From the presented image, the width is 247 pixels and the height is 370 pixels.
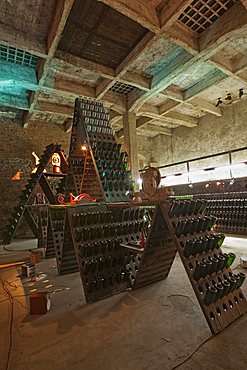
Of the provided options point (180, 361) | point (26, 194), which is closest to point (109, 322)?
point (180, 361)

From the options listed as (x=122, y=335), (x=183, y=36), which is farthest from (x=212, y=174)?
(x=122, y=335)

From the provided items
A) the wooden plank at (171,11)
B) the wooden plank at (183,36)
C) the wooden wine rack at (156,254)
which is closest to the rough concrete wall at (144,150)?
the wooden plank at (183,36)

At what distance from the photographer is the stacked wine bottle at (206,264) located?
6.21 feet

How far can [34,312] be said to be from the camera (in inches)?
90.3

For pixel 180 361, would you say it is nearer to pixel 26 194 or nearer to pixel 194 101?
pixel 26 194

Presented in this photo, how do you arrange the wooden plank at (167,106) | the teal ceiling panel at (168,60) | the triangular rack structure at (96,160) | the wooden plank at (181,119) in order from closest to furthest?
the triangular rack structure at (96,160), the teal ceiling panel at (168,60), the wooden plank at (167,106), the wooden plank at (181,119)

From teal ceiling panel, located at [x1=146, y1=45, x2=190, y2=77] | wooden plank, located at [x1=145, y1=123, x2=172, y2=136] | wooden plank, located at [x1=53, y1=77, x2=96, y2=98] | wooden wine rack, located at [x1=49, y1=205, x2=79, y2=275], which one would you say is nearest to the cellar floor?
wooden wine rack, located at [x1=49, y1=205, x2=79, y2=275]

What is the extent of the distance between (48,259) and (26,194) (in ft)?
11.1

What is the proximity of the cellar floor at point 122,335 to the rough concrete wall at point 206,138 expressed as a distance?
8766 mm

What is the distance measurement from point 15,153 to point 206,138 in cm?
977

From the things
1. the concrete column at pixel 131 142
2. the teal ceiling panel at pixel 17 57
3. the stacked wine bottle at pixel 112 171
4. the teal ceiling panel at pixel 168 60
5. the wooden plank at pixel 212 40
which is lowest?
the stacked wine bottle at pixel 112 171

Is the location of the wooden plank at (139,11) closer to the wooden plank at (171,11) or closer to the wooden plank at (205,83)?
the wooden plank at (171,11)

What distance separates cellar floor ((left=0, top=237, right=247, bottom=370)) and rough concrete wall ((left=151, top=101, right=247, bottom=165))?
28.8ft

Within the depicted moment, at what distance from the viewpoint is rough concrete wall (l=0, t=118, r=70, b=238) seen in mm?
9272
